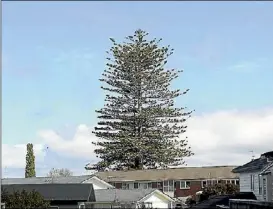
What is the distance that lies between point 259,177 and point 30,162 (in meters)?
39.6

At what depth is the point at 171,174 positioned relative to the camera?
67375mm

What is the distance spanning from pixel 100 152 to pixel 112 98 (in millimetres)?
6490

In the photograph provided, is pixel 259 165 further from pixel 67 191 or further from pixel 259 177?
pixel 67 191

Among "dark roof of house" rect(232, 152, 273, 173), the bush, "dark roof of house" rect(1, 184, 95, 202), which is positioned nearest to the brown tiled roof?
"dark roof of house" rect(1, 184, 95, 202)

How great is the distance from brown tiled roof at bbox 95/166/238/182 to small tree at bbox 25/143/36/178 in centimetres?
969

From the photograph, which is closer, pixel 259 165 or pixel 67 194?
pixel 259 165

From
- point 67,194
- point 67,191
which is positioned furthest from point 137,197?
point 67,194

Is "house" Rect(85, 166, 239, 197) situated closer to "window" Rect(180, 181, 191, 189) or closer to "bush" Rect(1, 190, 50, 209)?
"window" Rect(180, 181, 191, 189)

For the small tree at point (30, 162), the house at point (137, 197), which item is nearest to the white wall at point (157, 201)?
the house at point (137, 197)

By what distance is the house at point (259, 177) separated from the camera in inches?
1495

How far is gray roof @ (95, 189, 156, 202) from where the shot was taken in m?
50.5

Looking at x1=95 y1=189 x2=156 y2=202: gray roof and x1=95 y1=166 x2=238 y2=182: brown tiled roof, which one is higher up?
x1=95 y1=166 x2=238 y2=182: brown tiled roof

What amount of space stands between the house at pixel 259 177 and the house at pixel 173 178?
67.6 ft

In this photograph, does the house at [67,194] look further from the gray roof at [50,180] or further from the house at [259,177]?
the house at [259,177]
